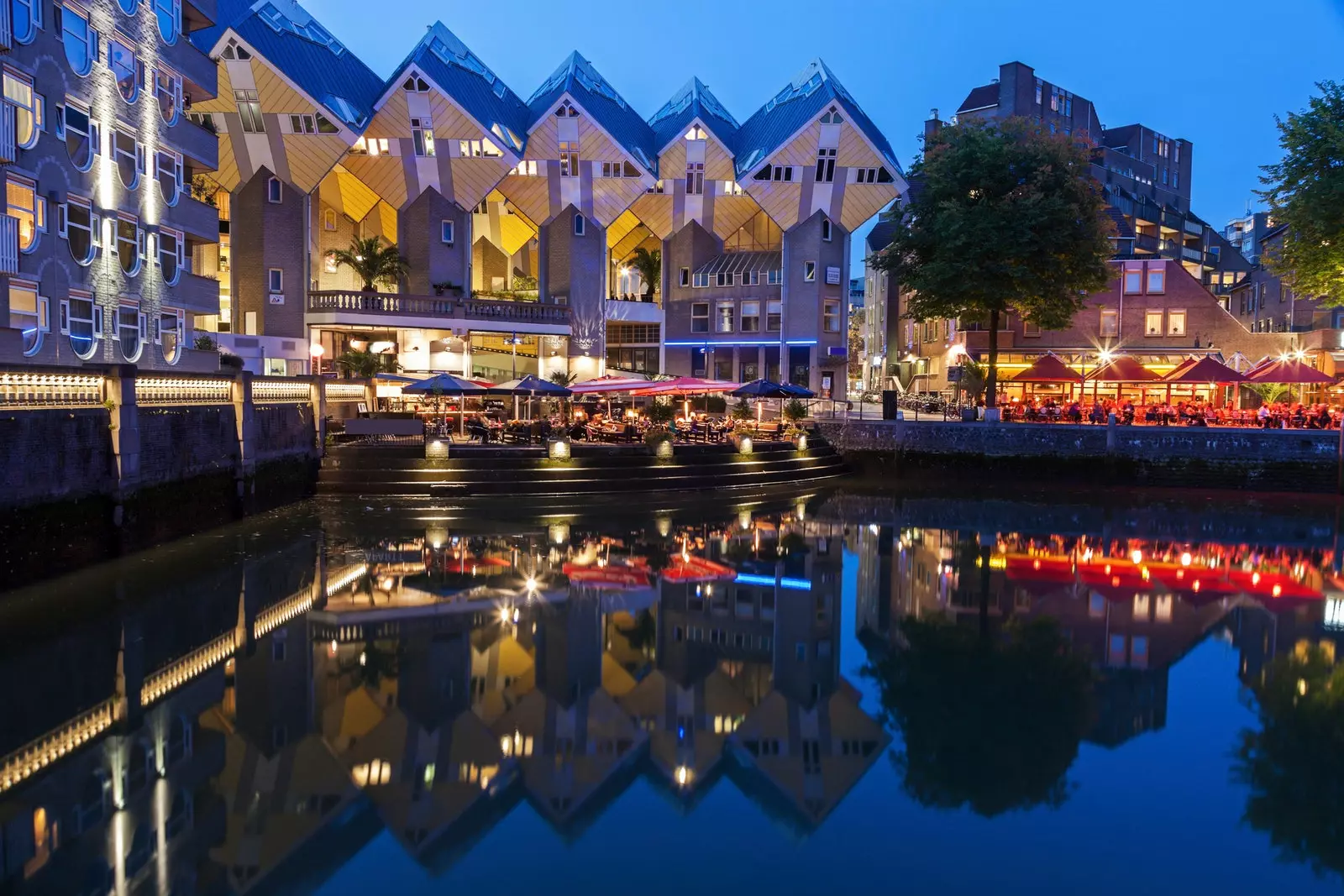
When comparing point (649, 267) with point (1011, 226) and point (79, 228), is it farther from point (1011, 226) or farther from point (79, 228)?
point (79, 228)

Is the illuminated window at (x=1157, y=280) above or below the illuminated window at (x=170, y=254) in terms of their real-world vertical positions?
above

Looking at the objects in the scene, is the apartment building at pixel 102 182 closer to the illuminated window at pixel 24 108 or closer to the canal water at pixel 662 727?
the illuminated window at pixel 24 108

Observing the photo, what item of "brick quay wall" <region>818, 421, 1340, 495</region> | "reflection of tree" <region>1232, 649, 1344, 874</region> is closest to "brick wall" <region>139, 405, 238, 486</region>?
"reflection of tree" <region>1232, 649, 1344, 874</region>

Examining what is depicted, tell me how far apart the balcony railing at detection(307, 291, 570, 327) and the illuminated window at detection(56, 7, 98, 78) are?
19061 mm

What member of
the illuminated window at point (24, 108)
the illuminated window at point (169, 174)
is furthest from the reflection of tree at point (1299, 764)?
the illuminated window at point (169, 174)

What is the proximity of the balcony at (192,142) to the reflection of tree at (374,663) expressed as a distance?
803 inches

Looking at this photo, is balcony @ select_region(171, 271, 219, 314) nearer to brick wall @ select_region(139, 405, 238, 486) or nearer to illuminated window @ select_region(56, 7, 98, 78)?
illuminated window @ select_region(56, 7, 98, 78)

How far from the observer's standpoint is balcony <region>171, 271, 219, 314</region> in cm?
2764

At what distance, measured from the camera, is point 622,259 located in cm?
5834

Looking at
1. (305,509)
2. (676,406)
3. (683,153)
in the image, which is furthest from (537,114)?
(305,509)

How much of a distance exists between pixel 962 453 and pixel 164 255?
→ 28.2m

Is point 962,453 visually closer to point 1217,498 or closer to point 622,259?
point 1217,498

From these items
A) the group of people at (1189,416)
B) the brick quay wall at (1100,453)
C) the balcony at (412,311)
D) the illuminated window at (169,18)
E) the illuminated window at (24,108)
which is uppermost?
the illuminated window at (169,18)

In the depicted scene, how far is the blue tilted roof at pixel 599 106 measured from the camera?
48.0 meters
